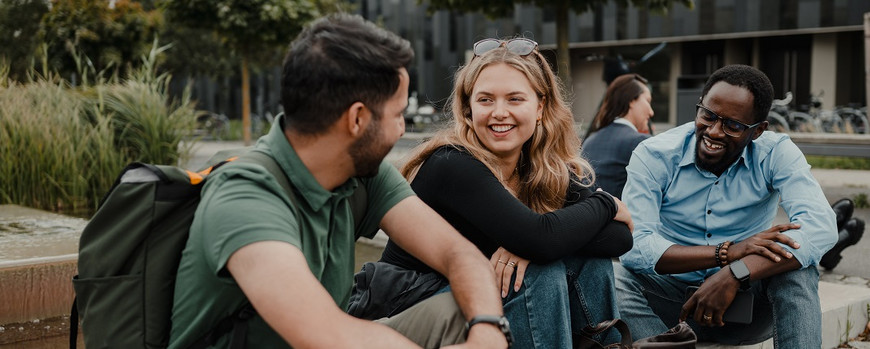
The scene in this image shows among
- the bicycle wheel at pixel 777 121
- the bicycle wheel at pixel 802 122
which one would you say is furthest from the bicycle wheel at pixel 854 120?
the bicycle wheel at pixel 777 121

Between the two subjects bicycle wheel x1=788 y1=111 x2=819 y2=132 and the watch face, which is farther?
bicycle wheel x1=788 y1=111 x2=819 y2=132

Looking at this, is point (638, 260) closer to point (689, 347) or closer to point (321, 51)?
point (689, 347)

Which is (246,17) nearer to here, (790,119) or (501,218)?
(790,119)

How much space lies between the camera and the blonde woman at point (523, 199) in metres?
2.59

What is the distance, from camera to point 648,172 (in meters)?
3.47

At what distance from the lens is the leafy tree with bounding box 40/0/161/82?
21109mm

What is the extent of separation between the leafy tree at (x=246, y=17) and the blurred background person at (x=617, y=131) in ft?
43.5

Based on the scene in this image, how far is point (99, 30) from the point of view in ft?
70.0

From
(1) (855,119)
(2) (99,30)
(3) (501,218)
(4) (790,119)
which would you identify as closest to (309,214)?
(3) (501,218)

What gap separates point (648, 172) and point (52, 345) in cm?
272

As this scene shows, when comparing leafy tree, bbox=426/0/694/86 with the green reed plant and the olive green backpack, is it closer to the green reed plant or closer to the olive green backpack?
the green reed plant

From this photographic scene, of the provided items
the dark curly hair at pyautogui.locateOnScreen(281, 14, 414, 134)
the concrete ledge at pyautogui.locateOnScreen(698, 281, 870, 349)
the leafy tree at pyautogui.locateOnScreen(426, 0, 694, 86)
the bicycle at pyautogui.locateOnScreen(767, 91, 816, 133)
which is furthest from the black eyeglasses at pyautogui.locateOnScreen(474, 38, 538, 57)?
the bicycle at pyautogui.locateOnScreen(767, 91, 816, 133)

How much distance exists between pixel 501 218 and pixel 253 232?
3.82 feet

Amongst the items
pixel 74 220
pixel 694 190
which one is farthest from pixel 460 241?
pixel 74 220
